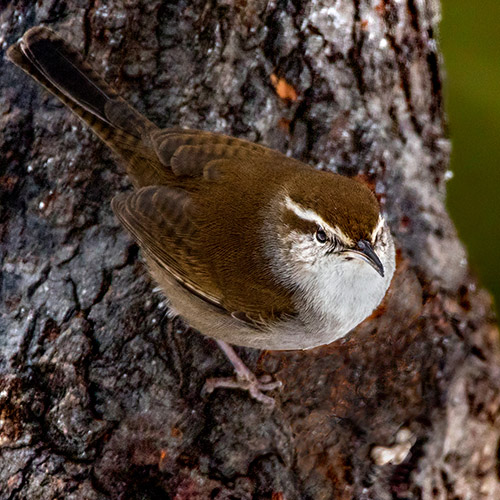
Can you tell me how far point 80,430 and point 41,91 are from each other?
176cm

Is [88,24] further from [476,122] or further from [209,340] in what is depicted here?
[476,122]

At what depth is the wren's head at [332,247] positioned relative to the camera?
2.73 meters

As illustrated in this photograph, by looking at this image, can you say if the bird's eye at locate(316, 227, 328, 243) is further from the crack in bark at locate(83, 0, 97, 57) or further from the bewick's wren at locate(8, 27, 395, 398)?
the crack in bark at locate(83, 0, 97, 57)

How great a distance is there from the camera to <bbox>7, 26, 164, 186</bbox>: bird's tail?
301 centimetres

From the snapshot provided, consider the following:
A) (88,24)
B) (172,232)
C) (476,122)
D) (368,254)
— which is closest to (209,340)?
(172,232)

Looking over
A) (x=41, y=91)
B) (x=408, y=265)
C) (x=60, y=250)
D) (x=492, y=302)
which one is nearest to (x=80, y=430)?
(x=60, y=250)

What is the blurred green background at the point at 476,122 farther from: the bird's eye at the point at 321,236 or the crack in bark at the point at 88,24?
the crack in bark at the point at 88,24

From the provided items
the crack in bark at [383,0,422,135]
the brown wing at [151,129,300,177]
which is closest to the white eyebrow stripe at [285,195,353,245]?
the brown wing at [151,129,300,177]

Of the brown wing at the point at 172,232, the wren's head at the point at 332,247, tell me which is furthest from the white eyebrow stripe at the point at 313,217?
the brown wing at the point at 172,232

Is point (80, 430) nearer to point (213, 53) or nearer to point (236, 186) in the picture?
point (236, 186)

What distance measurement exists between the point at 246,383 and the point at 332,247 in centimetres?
86

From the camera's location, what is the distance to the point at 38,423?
113 inches

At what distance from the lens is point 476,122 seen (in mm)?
4324

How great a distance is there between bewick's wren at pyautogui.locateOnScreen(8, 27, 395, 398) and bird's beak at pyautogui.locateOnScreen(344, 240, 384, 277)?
0.22 feet
